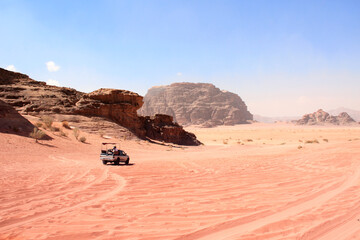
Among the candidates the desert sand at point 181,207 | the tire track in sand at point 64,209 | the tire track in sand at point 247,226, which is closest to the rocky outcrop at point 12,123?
the desert sand at point 181,207

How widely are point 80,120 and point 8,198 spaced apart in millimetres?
25915

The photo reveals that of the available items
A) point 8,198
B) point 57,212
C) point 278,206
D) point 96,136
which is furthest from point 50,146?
point 278,206

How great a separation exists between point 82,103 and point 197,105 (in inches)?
4536

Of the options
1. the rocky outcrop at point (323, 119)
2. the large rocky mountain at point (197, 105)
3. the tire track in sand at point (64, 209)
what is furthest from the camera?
the large rocky mountain at point (197, 105)

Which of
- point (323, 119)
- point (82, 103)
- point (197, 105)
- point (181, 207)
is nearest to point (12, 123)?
point (82, 103)

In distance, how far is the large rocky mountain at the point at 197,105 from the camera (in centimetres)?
13750

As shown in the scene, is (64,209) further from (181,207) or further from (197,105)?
(197,105)

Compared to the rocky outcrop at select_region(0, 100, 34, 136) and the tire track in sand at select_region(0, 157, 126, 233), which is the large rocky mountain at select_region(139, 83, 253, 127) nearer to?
the rocky outcrop at select_region(0, 100, 34, 136)

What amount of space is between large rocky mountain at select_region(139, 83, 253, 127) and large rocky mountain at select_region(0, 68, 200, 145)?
87.4 meters

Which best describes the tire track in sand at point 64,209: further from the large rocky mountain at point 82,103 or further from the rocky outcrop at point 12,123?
the large rocky mountain at point 82,103

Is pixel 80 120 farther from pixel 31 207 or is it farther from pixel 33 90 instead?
pixel 31 207

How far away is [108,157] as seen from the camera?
48.0 ft

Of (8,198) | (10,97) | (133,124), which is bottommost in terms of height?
(8,198)

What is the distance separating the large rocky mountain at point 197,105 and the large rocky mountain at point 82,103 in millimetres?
87438
